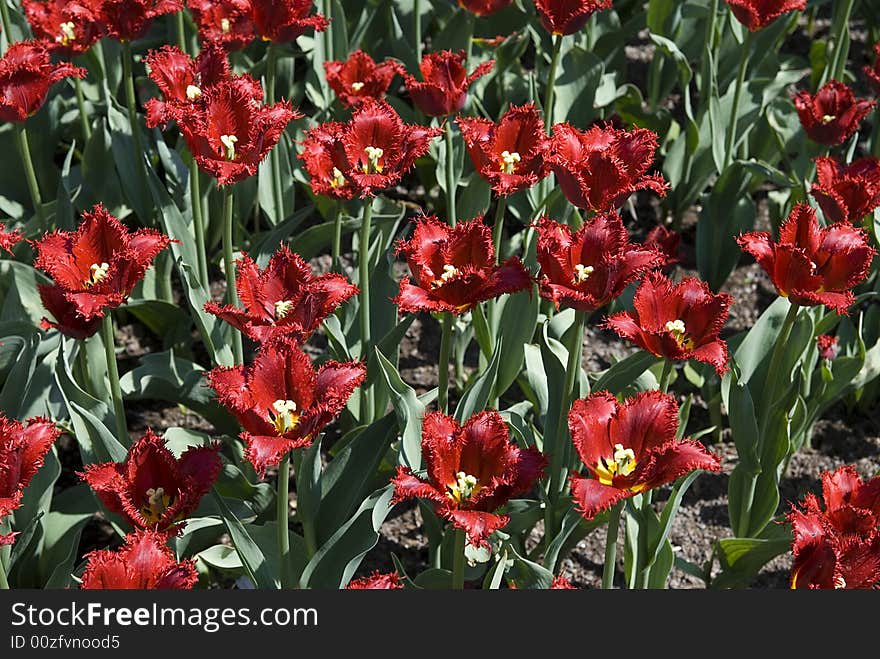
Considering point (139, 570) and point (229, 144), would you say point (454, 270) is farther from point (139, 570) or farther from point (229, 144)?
point (139, 570)

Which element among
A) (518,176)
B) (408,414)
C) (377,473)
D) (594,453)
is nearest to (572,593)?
(594,453)

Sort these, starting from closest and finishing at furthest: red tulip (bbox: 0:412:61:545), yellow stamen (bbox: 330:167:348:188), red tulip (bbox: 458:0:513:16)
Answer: red tulip (bbox: 0:412:61:545)
yellow stamen (bbox: 330:167:348:188)
red tulip (bbox: 458:0:513:16)

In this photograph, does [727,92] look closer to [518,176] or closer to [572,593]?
[518,176]

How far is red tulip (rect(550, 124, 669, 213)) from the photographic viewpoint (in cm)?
256

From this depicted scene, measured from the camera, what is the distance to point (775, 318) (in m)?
3.08

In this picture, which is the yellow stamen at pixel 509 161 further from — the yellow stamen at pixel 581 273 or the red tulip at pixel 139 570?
the red tulip at pixel 139 570

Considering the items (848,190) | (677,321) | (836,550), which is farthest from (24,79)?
(836,550)

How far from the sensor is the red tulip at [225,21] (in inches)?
123

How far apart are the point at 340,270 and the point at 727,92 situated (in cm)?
170

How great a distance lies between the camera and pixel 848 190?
2.95 meters

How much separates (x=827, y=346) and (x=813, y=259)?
0.83 meters

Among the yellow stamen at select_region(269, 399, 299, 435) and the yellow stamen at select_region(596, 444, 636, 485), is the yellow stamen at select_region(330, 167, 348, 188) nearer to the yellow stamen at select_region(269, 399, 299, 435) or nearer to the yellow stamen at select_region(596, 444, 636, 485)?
the yellow stamen at select_region(269, 399, 299, 435)

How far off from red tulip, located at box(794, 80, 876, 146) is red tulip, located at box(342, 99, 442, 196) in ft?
3.85

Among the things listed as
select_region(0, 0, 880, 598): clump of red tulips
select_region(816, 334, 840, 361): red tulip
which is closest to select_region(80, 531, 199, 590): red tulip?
select_region(0, 0, 880, 598): clump of red tulips
